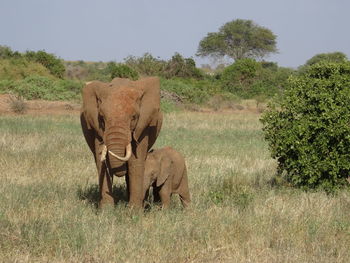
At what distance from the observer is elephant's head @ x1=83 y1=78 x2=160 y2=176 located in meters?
7.16

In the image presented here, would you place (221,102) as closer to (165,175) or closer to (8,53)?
(8,53)

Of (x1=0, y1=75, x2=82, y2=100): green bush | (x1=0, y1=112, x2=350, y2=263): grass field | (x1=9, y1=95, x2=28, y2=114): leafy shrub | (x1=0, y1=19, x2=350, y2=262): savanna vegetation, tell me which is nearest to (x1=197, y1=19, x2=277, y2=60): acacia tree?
(x1=0, y1=75, x2=82, y2=100): green bush

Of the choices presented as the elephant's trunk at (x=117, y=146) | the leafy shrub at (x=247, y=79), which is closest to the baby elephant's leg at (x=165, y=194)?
the elephant's trunk at (x=117, y=146)

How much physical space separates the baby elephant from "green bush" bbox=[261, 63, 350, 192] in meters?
2.25

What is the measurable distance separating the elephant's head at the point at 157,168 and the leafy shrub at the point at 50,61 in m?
39.1

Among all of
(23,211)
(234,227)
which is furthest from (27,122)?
(234,227)

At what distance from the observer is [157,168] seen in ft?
26.7

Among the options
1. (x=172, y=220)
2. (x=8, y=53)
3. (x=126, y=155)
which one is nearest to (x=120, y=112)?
(x=126, y=155)

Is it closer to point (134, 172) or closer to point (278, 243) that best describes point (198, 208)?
point (134, 172)

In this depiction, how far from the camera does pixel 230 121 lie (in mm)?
24984

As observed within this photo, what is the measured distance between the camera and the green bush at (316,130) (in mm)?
9836

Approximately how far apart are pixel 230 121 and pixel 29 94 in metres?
11.7

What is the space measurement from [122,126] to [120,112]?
182mm

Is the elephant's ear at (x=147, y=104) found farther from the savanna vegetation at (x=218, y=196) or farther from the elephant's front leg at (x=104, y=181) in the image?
the savanna vegetation at (x=218, y=196)
